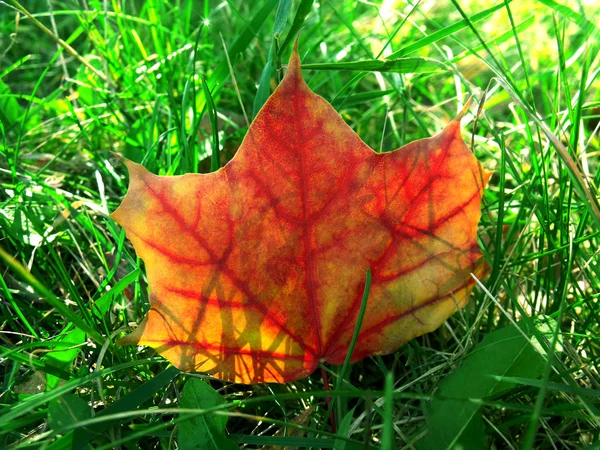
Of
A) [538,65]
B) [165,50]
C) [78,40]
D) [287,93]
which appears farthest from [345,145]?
[78,40]

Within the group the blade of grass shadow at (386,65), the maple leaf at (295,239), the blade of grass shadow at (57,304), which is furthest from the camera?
the blade of grass shadow at (386,65)

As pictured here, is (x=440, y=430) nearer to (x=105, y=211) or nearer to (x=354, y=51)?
(x=105, y=211)

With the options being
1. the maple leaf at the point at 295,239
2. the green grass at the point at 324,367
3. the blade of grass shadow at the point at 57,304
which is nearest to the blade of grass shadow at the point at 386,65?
the green grass at the point at 324,367

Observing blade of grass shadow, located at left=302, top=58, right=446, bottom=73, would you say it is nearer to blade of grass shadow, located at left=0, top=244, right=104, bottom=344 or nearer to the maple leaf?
the maple leaf

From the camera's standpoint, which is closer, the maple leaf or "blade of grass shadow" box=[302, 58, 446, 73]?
the maple leaf

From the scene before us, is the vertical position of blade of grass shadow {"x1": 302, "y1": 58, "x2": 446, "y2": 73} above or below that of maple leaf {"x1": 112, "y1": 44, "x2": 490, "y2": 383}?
above

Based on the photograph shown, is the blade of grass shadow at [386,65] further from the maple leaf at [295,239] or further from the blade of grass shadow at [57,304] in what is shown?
the blade of grass shadow at [57,304]

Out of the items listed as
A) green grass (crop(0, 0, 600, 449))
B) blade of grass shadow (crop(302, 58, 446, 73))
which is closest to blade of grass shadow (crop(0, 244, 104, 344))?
green grass (crop(0, 0, 600, 449))

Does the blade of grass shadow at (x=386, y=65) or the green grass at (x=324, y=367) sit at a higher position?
the blade of grass shadow at (x=386, y=65)

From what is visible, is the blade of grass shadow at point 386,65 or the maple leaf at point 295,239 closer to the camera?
the maple leaf at point 295,239
